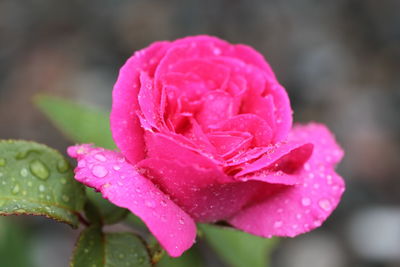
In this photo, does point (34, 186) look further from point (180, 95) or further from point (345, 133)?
point (345, 133)

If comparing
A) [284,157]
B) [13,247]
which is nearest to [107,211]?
[284,157]

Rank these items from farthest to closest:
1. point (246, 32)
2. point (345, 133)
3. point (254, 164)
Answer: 1. point (246, 32)
2. point (345, 133)
3. point (254, 164)

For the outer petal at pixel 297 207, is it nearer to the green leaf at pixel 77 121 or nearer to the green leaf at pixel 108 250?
the green leaf at pixel 108 250

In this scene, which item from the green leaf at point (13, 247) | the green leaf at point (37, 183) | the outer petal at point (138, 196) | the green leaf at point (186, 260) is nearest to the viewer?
the outer petal at point (138, 196)

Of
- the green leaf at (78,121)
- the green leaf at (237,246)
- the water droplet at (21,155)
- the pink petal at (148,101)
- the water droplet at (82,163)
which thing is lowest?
the green leaf at (237,246)

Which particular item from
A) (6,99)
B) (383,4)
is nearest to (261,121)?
(6,99)

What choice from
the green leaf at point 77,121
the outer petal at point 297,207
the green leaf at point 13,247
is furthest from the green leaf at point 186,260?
the green leaf at point 13,247

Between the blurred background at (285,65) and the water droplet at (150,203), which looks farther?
the blurred background at (285,65)

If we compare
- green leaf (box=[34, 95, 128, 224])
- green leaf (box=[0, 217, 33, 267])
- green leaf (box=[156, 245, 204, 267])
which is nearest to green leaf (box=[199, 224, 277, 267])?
green leaf (box=[156, 245, 204, 267])
